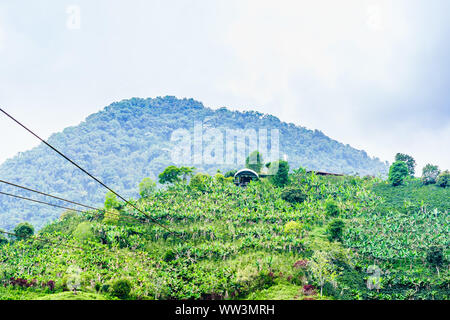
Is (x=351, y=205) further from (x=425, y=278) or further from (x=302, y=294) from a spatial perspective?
(x=302, y=294)

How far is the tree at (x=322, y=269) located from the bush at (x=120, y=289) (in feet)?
25.7

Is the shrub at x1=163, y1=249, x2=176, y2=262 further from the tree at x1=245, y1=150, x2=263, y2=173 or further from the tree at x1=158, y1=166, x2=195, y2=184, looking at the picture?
the tree at x1=245, y1=150, x2=263, y2=173

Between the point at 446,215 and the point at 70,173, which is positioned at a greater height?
the point at 70,173

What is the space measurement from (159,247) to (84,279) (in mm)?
5092

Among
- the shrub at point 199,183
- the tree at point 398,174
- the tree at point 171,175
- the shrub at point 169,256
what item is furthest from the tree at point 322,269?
the tree at point 171,175

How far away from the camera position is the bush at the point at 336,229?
64.0 ft

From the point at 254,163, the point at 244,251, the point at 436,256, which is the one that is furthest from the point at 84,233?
the point at 436,256

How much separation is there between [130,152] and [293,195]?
89.2m

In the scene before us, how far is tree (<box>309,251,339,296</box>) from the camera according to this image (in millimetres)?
14852

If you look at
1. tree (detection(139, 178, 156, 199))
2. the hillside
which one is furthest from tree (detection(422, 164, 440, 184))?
tree (detection(139, 178, 156, 199))

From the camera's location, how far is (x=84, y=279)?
1495 centimetres

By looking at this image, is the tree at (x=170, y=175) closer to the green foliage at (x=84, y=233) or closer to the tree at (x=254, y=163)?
the tree at (x=254, y=163)

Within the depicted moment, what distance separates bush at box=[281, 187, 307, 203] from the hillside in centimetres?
9
